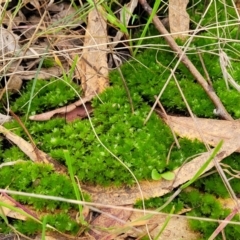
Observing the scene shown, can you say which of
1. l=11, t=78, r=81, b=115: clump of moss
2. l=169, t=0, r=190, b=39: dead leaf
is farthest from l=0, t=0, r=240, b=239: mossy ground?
l=169, t=0, r=190, b=39: dead leaf

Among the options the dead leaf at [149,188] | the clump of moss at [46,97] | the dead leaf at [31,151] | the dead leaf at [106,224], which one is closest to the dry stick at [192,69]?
the dead leaf at [149,188]

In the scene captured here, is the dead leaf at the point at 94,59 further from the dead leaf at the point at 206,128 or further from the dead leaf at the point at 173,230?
the dead leaf at the point at 173,230

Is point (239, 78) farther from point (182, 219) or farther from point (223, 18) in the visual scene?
point (182, 219)

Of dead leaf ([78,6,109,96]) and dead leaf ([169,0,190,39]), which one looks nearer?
dead leaf ([78,6,109,96])

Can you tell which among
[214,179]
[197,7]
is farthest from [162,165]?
[197,7]

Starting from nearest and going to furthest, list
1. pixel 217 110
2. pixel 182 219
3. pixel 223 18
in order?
pixel 182 219
pixel 217 110
pixel 223 18

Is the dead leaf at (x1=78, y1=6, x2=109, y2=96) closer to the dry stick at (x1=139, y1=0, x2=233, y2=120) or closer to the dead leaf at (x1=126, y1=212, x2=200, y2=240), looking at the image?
the dry stick at (x1=139, y1=0, x2=233, y2=120)
